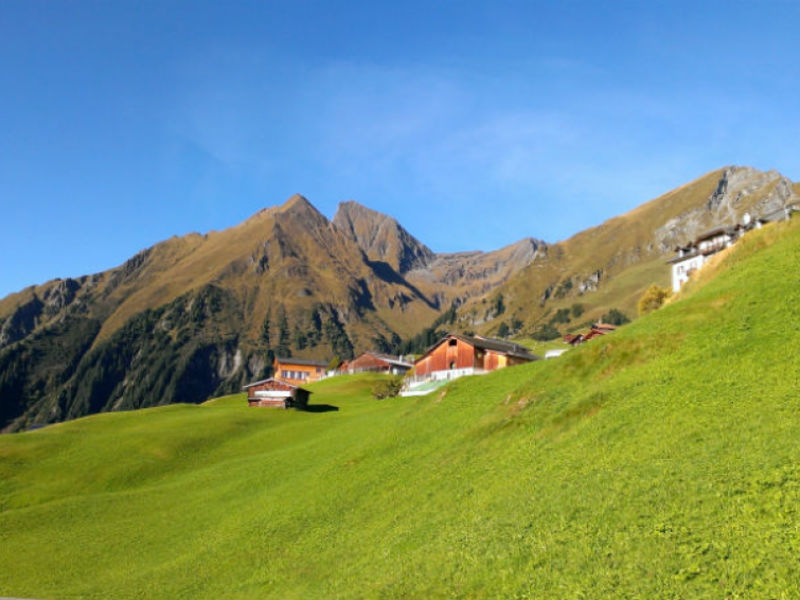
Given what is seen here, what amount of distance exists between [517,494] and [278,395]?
83098mm

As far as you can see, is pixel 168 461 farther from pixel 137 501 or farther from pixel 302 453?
pixel 302 453

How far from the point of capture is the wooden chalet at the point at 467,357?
93875 millimetres

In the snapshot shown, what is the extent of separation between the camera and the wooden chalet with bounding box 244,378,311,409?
103m

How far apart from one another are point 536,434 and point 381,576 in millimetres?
12446

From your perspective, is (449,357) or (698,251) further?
(698,251)

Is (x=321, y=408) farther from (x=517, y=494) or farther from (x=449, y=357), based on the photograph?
(x=517, y=494)

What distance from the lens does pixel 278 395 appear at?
105 metres

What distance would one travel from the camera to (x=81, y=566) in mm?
40719

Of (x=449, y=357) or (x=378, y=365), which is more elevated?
(x=449, y=357)

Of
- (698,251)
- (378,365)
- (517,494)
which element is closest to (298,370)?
(378,365)

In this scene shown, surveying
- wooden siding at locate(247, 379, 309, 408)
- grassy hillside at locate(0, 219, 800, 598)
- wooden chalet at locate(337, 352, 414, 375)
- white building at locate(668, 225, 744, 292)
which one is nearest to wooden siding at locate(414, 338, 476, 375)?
wooden siding at locate(247, 379, 309, 408)

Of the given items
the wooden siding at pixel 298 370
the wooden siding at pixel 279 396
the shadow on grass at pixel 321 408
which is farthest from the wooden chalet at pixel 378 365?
the shadow on grass at pixel 321 408

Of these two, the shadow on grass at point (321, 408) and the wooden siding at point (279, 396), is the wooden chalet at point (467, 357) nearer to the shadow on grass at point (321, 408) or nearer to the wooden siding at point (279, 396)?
the shadow on grass at point (321, 408)

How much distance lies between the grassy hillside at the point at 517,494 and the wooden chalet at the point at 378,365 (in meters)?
101
